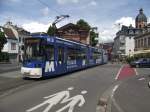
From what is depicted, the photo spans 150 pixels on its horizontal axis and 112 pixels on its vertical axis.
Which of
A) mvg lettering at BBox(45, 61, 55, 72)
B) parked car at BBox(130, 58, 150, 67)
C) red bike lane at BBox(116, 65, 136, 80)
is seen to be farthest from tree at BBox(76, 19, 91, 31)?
mvg lettering at BBox(45, 61, 55, 72)

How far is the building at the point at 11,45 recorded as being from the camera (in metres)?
81.8

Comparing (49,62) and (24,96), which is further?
(49,62)

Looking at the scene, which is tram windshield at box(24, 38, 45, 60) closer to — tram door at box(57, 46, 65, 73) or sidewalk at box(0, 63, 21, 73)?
tram door at box(57, 46, 65, 73)

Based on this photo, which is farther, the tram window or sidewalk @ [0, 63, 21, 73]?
sidewalk @ [0, 63, 21, 73]

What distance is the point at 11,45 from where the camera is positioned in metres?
83.3

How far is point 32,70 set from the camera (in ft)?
72.1

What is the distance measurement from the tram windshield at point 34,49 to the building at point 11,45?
196 feet

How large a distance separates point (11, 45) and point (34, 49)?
62.2 meters

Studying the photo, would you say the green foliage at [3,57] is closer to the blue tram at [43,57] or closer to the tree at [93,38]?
the tree at [93,38]

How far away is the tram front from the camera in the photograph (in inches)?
866

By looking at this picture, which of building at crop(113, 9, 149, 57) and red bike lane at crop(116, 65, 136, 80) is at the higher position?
building at crop(113, 9, 149, 57)

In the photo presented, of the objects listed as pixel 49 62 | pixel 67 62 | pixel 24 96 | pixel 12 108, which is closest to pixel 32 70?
pixel 49 62

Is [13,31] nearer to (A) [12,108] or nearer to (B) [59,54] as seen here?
(B) [59,54]

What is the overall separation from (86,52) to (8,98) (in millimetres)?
26512
